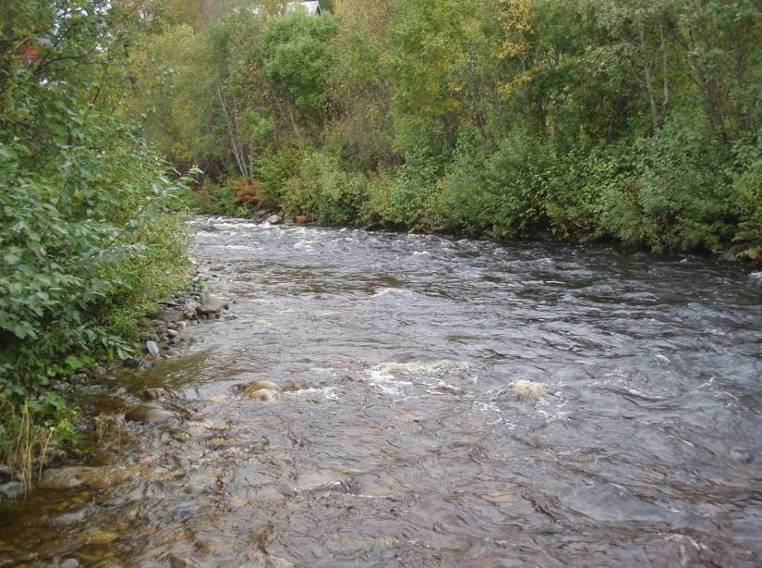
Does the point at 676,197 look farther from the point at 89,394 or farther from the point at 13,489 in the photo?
the point at 13,489

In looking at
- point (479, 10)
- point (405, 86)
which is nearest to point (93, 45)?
point (479, 10)

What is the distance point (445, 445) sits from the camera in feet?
21.6

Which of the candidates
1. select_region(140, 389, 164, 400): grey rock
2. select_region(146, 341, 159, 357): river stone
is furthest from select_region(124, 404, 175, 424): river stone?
select_region(146, 341, 159, 357): river stone

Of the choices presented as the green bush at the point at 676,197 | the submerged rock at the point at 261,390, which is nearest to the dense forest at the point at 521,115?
the green bush at the point at 676,197

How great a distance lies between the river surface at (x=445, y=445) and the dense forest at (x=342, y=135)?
116 cm

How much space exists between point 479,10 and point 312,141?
17466 mm

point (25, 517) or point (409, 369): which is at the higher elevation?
point (25, 517)

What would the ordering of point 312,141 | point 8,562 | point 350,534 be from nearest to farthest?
1. point 8,562
2. point 350,534
3. point 312,141

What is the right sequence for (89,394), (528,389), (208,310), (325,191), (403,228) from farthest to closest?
(325,191)
(403,228)
(208,310)
(528,389)
(89,394)

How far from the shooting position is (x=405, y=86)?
26672mm

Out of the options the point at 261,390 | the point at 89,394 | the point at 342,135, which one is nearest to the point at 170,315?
the point at 89,394

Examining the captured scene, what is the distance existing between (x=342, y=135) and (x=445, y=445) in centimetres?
3005

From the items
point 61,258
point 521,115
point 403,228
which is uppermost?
point 521,115

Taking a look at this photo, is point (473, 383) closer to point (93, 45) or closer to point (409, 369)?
point (409, 369)
